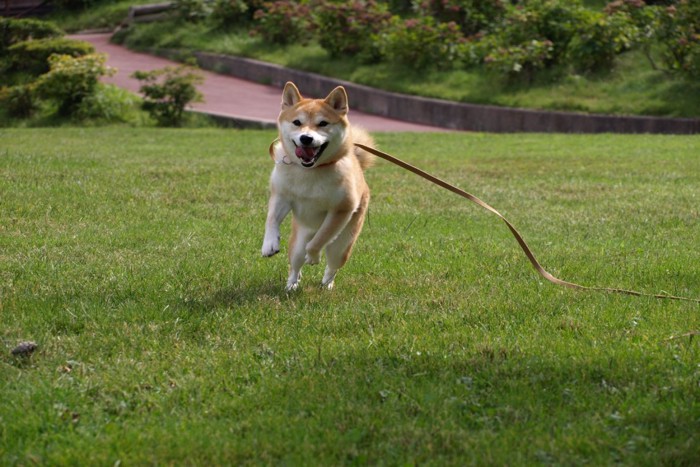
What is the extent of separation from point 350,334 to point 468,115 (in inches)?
517

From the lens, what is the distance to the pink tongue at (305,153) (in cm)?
596

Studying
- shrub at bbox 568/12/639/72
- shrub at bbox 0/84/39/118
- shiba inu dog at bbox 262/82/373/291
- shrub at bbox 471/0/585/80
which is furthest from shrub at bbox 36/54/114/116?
shiba inu dog at bbox 262/82/373/291

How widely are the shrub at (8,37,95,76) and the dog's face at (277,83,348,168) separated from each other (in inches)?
517

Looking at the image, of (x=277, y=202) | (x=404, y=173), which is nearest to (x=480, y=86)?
(x=404, y=173)

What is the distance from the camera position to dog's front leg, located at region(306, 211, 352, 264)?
6195mm

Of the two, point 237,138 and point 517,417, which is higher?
point 517,417

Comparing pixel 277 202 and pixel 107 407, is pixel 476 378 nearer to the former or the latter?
pixel 107 407

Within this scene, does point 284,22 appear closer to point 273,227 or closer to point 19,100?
point 19,100

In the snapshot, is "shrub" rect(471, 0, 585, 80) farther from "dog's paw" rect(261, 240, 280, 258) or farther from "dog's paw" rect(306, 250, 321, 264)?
"dog's paw" rect(261, 240, 280, 258)

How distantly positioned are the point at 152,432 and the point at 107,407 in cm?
38

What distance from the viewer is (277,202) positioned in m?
6.23

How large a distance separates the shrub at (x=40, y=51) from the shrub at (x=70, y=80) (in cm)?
83

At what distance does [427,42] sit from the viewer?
63.6ft

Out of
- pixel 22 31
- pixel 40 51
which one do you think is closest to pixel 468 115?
pixel 40 51
